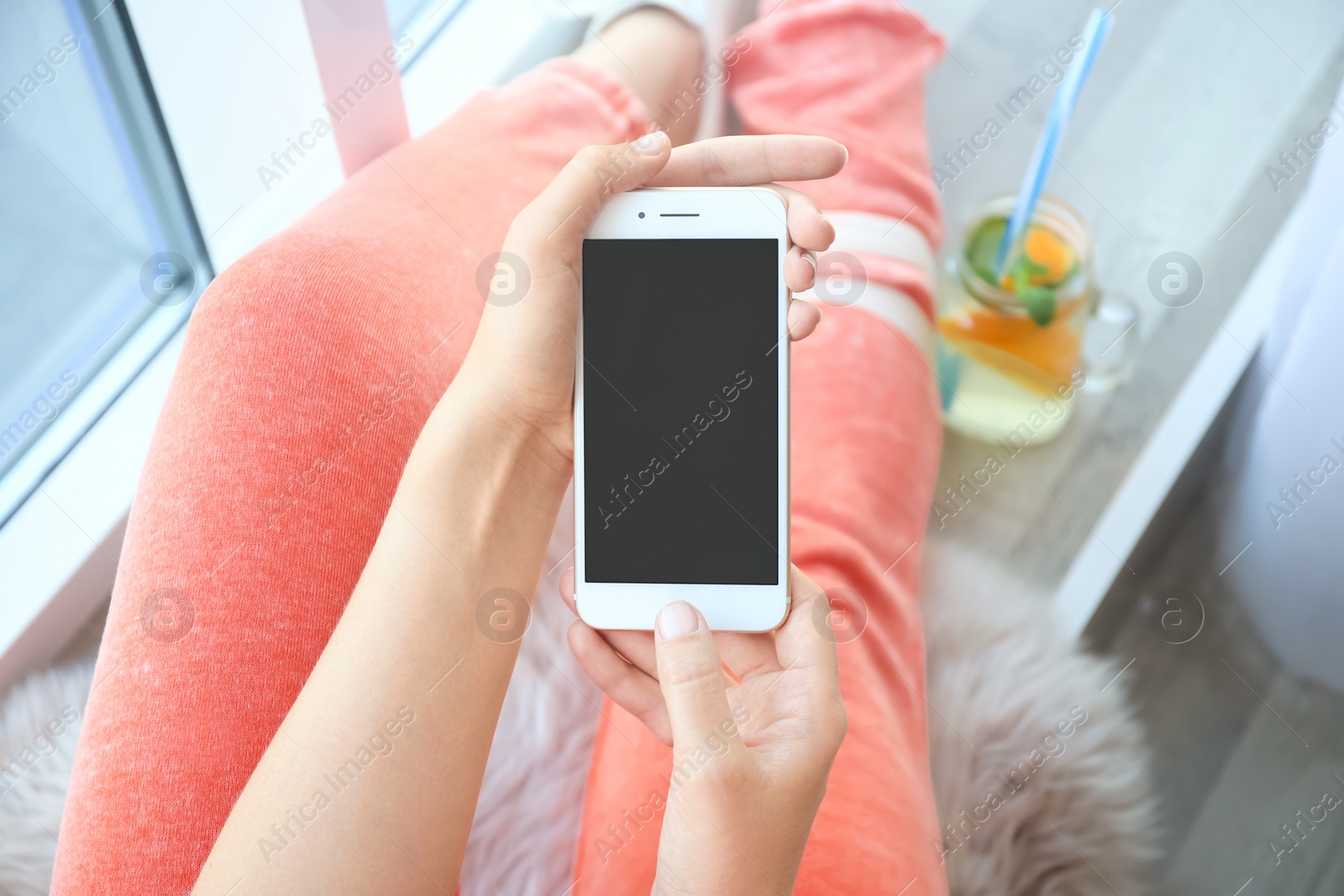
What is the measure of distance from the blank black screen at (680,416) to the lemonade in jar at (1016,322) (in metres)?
0.36

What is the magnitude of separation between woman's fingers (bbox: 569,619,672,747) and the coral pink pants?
1.4 inches

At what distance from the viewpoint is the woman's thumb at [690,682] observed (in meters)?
0.43

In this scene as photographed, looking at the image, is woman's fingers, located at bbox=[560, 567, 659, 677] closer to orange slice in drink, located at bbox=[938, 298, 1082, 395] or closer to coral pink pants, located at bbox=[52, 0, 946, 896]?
coral pink pants, located at bbox=[52, 0, 946, 896]

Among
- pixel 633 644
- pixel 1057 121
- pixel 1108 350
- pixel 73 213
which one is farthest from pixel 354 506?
pixel 1108 350

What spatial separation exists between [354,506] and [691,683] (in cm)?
25

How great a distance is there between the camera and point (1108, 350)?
36.3 inches

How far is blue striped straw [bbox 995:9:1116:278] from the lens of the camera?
0.58 meters

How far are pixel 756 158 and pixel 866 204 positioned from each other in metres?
0.25

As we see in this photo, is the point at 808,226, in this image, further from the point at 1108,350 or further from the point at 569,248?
the point at 1108,350

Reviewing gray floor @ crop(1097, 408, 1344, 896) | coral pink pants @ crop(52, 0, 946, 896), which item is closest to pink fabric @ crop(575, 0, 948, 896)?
coral pink pants @ crop(52, 0, 946, 896)

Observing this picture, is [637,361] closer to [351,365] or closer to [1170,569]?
[351,365]

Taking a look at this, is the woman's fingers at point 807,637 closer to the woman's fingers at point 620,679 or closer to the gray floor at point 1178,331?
the woman's fingers at point 620,679

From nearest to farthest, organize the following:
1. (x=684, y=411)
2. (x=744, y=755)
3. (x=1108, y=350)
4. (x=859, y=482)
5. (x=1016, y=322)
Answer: (x=744, y=755), (x=684, y=411), (x=859, y=482), (x=1016, y=322), (x=1108, y=350)

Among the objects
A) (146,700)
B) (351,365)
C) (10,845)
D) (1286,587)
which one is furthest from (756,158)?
(10,845)
